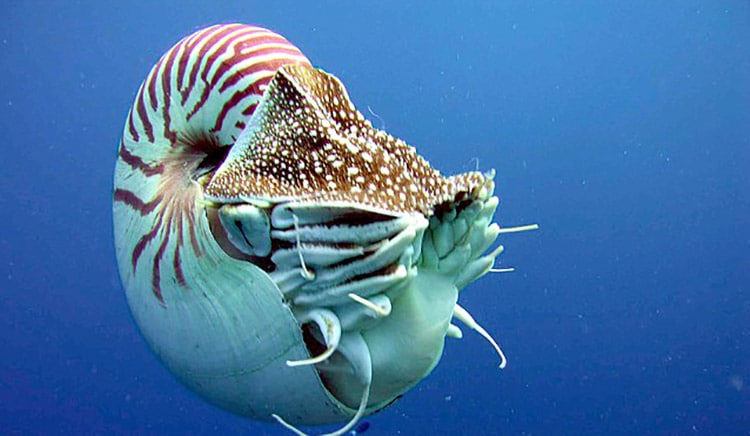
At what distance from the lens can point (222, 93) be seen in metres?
1.90

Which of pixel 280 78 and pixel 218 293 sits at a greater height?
pixel 280 78

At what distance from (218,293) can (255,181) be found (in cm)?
33

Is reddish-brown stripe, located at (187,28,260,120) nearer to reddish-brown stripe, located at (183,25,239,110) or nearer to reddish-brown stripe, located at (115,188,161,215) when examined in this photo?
reddish-brown stripe, located at (183,25,239,110)

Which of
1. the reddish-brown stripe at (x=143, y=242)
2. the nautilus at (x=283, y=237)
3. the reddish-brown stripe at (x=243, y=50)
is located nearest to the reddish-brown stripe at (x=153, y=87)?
the nautilus at (x=283, y=237)

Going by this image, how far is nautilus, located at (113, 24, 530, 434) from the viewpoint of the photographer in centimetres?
159

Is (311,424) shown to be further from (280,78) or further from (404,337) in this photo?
(280,78)

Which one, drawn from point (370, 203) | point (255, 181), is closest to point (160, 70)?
point (255, 181)

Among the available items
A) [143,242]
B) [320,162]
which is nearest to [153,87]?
[143,242]

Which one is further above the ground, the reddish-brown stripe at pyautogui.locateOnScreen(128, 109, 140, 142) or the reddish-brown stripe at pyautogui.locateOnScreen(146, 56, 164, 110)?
the reddish-brown stripe at pyautogui.locateOnScreen(146, 56, 164, 110)

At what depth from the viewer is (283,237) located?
5.31 ft

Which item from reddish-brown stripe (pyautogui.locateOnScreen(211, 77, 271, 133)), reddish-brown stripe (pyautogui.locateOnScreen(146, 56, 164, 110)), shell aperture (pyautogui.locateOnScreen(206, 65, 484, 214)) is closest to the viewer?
shell aperture (pyautogui.locateOnScreen(206, 65, 484, 214))

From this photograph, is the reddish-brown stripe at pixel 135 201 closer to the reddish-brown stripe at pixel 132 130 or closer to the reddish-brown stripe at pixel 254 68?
the reddish-brown stripe at pixel 132 130

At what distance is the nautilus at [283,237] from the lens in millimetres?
1588

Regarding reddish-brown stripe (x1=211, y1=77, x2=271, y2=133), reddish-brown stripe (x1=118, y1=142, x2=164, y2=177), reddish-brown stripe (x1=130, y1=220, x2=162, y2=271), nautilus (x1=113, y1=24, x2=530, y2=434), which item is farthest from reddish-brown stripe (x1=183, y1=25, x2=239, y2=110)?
reddish-brown stripe (x1=130, y1=220, x2=162, y2=271)
